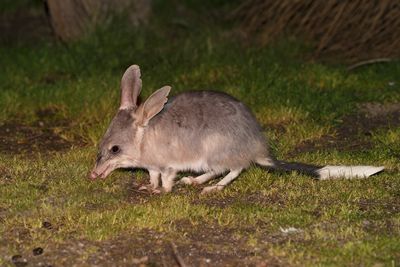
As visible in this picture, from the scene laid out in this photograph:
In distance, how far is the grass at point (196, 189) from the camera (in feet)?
18.8

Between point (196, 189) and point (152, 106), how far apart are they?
29.8 inches

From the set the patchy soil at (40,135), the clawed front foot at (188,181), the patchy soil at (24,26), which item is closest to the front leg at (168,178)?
the clawed front foot at (188,181)

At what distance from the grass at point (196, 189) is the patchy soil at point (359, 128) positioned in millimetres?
86

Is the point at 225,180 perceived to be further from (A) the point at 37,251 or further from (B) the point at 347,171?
(A) the point at 37,251

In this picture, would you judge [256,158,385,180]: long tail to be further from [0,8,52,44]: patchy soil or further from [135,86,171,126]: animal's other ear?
[0,8,52,44]: patchy soil

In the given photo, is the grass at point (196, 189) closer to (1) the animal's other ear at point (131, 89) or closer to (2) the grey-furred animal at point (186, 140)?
(2) the grey-furred animal at point (186, 140)

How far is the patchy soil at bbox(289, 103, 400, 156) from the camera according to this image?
8204 mm

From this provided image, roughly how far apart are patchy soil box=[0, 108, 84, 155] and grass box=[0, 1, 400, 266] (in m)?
0.07

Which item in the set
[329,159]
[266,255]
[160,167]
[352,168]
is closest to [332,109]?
[329,159]

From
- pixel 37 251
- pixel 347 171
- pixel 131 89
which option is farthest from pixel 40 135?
pixel 37 251

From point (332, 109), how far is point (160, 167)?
9.50 feet

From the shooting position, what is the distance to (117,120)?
698 cm

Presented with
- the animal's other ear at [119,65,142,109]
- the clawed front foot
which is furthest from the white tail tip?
the animal's other ear at [119,65,142,109]

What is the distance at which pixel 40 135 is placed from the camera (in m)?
8.84
